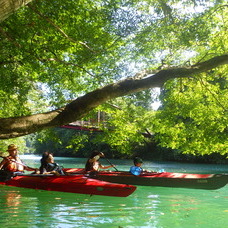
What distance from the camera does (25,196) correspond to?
7.29 meters

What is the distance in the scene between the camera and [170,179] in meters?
8.61

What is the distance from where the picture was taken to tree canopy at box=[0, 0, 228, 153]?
461 centimetres

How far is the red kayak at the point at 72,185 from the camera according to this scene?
22.5 ft

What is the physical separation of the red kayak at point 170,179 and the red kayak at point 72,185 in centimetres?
157

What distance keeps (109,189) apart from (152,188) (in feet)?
8.49

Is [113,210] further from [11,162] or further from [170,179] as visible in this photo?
[11,162]

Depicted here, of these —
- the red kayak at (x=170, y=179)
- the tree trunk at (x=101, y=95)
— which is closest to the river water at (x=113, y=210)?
the red kayak at (x=170, y=179)

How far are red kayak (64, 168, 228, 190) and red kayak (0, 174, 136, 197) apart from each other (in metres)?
1.57

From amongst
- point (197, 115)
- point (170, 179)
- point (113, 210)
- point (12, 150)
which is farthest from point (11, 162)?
point (197, 115)

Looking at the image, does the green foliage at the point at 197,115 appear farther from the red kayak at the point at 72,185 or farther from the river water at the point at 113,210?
the red kayak at the point at 72,185

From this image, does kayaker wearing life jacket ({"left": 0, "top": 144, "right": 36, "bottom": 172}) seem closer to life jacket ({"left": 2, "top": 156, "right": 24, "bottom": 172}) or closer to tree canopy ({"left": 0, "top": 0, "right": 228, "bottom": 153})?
life jacket ({"left": 2, "top": 156, "right": 24, "bottom": 172})

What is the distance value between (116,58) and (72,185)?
3880mm

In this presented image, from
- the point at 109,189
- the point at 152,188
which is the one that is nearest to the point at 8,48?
the point at 109,189

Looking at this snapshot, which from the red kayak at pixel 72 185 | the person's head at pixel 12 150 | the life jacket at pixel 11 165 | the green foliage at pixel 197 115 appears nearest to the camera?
the red kayak at pixel 72 185
